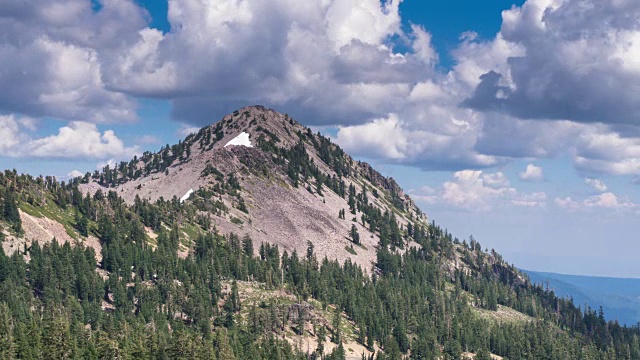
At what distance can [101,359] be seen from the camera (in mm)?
161500

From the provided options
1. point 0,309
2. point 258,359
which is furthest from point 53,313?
point 258,359

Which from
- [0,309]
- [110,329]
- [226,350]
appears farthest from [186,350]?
[0,309]

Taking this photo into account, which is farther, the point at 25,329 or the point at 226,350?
the point at 226,350

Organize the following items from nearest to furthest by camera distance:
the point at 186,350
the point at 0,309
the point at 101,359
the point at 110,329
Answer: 1. the point at 101,359
2. the point at 186,350
3. the point at 0,309
4. the point at 110,329

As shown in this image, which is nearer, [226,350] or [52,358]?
[52,358]

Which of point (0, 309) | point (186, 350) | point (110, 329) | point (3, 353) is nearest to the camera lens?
point (3, 353)

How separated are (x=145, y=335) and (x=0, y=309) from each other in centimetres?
3677

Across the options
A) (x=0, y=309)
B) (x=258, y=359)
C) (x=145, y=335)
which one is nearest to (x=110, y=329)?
(x=145, y=335)

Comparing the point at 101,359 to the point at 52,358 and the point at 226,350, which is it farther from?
the point at 226,350

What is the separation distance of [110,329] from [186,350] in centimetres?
3513

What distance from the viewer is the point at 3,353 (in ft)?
490

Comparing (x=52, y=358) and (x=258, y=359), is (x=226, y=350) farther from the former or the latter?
(x=52, y=358)

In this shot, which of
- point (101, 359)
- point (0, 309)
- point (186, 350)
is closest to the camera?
point (101, 359)

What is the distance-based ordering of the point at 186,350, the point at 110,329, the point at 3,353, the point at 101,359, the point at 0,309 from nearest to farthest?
1. the point at 3,353
2. the point at 101,359
3. the point at 186,350
4. the point at 0,309
5. the point at 110,329
